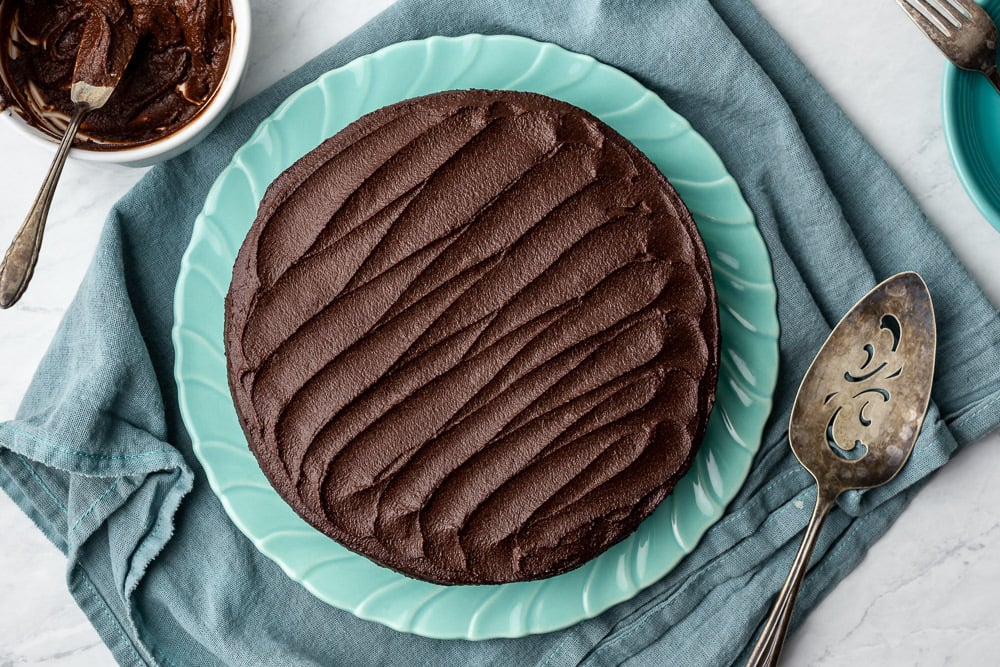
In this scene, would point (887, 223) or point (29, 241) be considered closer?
point (29, 241)

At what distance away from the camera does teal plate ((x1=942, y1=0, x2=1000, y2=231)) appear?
2.00 meters

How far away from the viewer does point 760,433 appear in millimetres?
2045

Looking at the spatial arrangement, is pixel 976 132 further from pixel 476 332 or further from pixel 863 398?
pixel 476 332

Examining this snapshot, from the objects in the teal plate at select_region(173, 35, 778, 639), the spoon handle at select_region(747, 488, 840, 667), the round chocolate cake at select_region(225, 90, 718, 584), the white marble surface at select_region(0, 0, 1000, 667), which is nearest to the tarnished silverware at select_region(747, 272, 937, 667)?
→ the spoon handle at select_region(747, 488, 840, 667)

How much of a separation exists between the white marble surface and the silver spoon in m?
0.26

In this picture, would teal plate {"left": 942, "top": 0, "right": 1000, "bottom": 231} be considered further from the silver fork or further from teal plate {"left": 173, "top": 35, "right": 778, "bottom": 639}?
teal plate {"left": 173, "top": 35, "right": 778, "bottom": 639}

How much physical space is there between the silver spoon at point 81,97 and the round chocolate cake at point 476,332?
0.46 m

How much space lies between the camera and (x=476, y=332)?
1.89 meters

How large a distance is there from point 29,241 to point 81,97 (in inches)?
13.7

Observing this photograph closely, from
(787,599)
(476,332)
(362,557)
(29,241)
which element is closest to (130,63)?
(29,241)

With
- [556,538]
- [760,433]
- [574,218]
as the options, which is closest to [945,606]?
[760,433]

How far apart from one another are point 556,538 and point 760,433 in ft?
1.87

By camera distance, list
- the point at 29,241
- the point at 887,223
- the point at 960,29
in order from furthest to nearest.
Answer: the point at 887,223 < the point at 960,29 < the point at 29,241

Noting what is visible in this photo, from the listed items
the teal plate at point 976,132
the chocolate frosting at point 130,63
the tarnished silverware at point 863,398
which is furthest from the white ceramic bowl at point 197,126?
the teal plate at point 976,132
